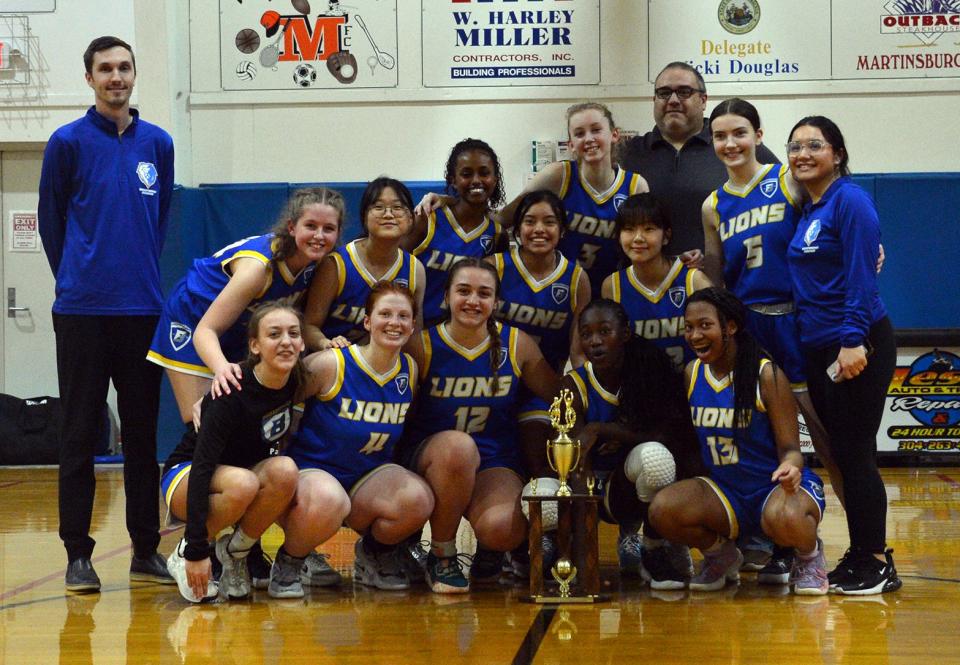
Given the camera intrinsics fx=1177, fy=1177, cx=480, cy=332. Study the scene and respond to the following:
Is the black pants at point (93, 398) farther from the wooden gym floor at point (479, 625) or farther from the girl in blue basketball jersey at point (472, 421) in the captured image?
the girl in blue basketball jersey at point (472, 421)

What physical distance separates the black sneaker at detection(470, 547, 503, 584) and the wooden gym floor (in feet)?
0.60

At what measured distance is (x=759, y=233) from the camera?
4199mm

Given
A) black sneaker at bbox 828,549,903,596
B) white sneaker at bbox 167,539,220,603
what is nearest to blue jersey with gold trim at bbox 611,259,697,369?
black sneaker at bbox 828,549,903,596

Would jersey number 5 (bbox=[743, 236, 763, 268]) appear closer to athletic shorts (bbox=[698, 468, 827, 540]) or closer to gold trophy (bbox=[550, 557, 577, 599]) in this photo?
athletic shorts (bbox=[698, 468, 827, 540])

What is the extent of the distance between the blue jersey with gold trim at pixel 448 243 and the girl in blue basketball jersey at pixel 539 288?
0.47 feet

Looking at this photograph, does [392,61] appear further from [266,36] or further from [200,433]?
[200,433]

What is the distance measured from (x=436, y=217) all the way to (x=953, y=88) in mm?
5517

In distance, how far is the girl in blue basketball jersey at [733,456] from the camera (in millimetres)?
3973

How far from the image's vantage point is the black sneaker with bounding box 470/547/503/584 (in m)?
4.26

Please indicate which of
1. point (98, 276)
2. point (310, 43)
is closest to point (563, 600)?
point (98, 276)

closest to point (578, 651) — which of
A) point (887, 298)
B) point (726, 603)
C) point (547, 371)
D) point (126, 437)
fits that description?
point (726, 603)

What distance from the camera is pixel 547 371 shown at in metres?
4.27

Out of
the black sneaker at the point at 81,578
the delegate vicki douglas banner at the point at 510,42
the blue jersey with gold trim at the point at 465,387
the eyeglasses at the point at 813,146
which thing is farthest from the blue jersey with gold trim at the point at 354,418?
the delegate vicki douglas banner at the point at 510,42

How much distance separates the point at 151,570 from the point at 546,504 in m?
1.51
